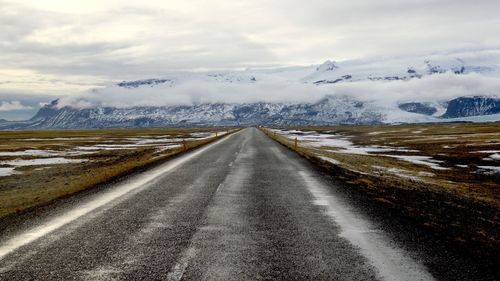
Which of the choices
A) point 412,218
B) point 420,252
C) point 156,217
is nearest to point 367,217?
point 412,218

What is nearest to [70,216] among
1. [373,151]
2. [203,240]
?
[203,240]

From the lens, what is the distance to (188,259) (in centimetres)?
812

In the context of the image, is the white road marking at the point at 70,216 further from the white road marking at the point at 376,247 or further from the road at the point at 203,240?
the white road marking at the point at 376,247

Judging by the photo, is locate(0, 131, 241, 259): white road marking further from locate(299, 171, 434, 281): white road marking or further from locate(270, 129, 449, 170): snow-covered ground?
locate(270, 129, 449, 170): snow-covered ground

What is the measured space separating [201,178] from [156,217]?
9.01m

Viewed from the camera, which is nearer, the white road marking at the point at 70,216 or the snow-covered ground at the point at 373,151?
the white road marking at the point at 70,216

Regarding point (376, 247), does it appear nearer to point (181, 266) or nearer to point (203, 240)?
point (203, 240)

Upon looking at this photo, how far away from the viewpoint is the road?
7.53m

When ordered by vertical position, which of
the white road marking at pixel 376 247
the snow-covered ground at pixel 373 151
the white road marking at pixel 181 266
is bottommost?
the snow-covered ground at pixel 373 151

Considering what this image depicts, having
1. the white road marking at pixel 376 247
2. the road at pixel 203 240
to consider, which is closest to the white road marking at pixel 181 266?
the road at pixel 203 240

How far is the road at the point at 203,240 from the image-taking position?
7527 millimetres

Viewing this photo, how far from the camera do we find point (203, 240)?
31.3ft

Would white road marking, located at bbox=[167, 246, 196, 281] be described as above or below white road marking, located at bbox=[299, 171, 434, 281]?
above

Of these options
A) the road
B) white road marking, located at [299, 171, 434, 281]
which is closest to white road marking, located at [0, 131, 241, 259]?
the road
